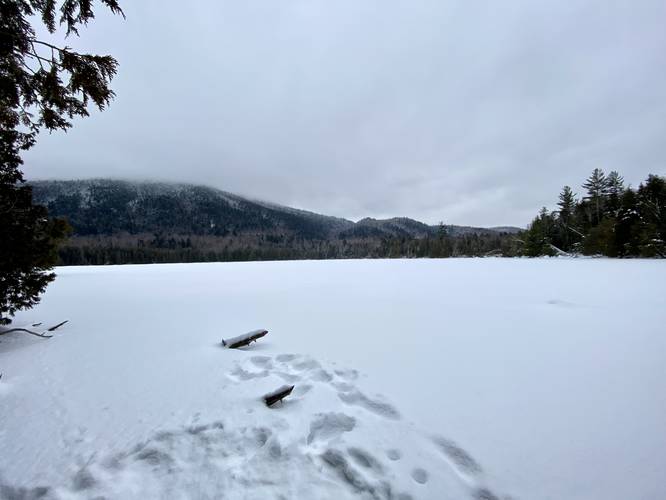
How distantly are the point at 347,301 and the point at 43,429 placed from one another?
322 inches

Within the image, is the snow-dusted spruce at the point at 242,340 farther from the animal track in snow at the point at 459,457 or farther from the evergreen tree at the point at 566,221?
the evergreen tree at the point at 566,221

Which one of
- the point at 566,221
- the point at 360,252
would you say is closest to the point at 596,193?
the point at 566,221

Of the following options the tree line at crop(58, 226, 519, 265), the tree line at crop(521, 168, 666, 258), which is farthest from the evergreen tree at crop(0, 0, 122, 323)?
the tree line at crop(58, 226, 519, 265)

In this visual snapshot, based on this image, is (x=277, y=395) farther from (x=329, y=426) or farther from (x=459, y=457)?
(x=459, y=457)

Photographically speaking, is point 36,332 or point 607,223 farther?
point 607,223

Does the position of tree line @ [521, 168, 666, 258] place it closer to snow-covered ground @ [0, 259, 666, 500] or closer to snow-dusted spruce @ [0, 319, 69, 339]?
snow-covered ground @ [0, 259, 666, 500]

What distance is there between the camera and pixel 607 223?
34000 millimetres

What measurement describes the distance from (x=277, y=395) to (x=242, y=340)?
245 cm

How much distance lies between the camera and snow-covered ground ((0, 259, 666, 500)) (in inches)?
98.0

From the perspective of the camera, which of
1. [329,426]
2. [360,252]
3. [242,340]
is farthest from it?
[360,252]

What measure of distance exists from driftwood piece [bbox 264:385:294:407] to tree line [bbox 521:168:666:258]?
43.4 metres

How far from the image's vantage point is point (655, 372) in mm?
4309

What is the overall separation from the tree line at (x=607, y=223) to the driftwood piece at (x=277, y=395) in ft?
143

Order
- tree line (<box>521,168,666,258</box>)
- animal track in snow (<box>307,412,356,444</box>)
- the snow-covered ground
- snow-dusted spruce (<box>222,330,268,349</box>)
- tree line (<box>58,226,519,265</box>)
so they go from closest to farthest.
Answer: the snow-covered ground
animal track in snow (<box>307,412,356,444</box>)
snow-dusted spruce (<box>222,330,268,349</box>)
tree line (<box>521,168,666,258</box>)
tree line (<box>58,226,519,265</box>)
